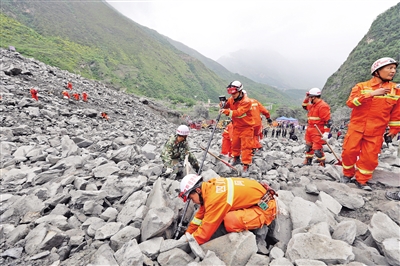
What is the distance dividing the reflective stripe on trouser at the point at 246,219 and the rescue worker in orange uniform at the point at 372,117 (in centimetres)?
239

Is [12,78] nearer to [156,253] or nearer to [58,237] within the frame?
[58,237]

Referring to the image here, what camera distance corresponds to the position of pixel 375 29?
147ft

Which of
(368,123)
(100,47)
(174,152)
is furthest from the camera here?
(100,47)

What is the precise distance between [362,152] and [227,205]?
9.48 ft

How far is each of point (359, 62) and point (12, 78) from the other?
50.0m

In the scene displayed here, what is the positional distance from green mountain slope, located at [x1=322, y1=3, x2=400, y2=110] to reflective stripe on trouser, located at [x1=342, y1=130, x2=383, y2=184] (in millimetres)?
39474

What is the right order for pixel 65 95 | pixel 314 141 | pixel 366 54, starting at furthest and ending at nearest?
pixel 366 54, pixel 65 95, pixel 314 141

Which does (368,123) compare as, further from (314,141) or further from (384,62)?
(314,141)

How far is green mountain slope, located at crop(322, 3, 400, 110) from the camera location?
37.7 m

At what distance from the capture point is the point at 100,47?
62.0 meters

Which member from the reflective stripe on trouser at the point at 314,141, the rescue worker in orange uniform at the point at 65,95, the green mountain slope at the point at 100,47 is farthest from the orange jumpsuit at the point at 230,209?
the green mountain slope at the point at 100,47

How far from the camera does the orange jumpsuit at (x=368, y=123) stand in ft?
11.9

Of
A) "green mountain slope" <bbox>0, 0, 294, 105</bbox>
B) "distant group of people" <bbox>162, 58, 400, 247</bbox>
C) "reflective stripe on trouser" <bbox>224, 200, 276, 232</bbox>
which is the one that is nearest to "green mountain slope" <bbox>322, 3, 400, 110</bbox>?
"green mountain slope" <bbox>0, 0, 294, 105</bbox>

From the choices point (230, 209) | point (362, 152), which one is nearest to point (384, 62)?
point (362, 152)
